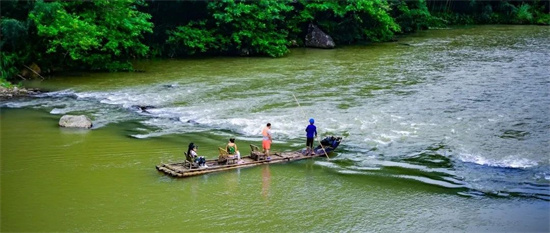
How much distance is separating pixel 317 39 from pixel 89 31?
56.5 feet

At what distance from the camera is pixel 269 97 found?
2452 centimetres

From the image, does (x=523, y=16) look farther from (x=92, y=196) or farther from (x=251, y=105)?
(x=92, y=196)

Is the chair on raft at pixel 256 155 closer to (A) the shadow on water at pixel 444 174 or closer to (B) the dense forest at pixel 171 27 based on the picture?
(A) the shadow on water at pixel 444 174

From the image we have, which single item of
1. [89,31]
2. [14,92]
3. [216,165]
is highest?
[89,31]

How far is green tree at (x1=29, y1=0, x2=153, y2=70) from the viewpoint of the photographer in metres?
27.2

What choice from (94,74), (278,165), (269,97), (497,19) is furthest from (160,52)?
(497,19)

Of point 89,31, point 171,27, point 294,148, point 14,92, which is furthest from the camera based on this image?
point 171,27

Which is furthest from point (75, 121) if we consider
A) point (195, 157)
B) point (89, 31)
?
point (89, 31)

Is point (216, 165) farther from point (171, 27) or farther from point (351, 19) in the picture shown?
point (351, 19)

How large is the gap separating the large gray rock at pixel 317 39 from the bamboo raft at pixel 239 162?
22671 mm

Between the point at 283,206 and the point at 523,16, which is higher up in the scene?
the point at 523,16

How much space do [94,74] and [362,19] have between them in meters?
20.6

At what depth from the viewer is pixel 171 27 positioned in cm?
3591

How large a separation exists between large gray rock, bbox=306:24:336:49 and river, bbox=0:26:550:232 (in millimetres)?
7326
